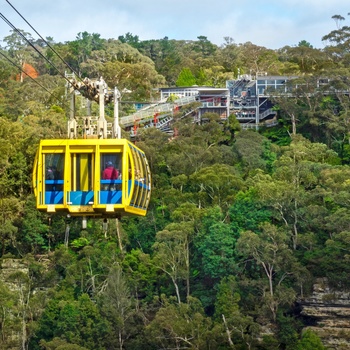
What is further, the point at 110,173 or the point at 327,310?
the point at 327,310

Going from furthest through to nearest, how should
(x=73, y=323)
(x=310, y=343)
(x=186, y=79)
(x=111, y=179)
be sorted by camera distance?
(x=186, y=79) → (x=73, y=323) → (x=310, y=343) → (x=111, y=179)

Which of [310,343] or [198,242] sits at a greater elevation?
[198,242]

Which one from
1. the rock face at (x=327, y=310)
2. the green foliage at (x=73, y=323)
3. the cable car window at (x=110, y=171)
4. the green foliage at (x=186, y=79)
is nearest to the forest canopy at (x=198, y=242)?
the green foliage at (x=73, y=323)

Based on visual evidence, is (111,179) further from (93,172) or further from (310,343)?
(310,343)

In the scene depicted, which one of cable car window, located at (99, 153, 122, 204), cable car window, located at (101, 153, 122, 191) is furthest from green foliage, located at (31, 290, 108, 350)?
cable car window, located at (101, 153, 122, 191)

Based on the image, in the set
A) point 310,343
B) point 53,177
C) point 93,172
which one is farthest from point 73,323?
point 93,172
